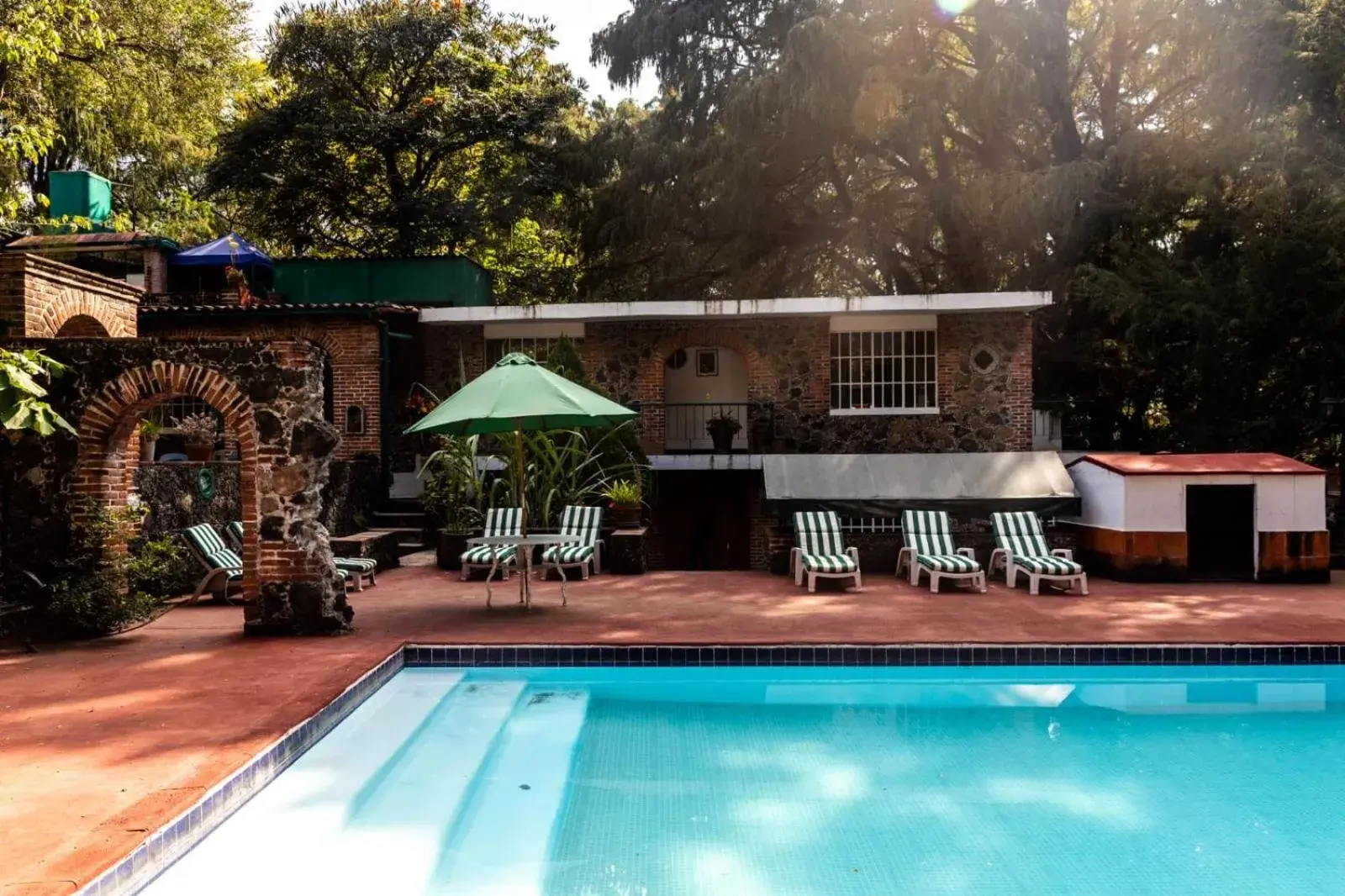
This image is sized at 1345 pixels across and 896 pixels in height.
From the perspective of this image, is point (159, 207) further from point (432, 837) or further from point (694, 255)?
point (432, 837)

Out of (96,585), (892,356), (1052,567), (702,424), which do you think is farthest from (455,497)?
(1052,567)

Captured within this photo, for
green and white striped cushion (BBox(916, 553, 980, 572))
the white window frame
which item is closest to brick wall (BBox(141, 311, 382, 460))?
the white window frame

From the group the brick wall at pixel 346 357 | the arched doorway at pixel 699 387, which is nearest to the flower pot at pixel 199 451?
the brick wall at pixel 346 357

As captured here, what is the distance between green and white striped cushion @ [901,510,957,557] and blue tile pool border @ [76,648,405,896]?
7244mm

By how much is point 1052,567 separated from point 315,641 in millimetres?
7541

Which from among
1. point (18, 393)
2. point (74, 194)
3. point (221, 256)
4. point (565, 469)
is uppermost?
point (74, 194)

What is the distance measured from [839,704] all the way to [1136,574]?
610 cm

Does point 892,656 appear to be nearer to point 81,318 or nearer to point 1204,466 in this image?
point 1204,466

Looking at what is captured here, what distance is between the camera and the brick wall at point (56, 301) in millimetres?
8273

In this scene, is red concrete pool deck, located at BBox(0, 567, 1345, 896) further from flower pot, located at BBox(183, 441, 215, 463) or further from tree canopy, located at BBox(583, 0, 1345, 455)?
tree canopy, located at BBox(583, 0, 1345, 455)

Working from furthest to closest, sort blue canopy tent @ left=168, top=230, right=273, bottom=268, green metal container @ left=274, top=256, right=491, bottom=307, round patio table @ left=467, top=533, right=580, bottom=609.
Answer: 1. green metal container @ left=274, top=256, right=491, bottom=307
2. blue canopy tent @ left=168, top=230, right=273, bottom=268
3. round patio table @ left=467, top=533, right=580, bottom=609

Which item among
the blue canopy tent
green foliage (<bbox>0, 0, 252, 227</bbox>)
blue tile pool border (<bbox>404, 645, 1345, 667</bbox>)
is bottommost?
blue tile pool border (<bbox>404, 645, 1345, 667</bbox>)

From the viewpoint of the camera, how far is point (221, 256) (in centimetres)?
1772

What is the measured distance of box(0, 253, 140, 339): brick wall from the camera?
827cm
